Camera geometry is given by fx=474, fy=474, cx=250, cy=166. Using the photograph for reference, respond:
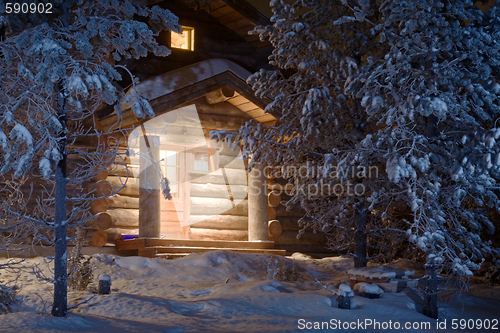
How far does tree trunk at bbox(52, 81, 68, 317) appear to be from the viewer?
18.7ft

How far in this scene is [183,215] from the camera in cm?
1309

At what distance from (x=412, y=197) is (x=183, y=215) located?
24.9 ft

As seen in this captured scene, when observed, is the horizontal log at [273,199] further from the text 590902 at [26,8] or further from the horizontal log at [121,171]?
the text 590902 at [26,8]

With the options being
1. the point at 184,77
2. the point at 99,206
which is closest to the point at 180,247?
the point at 99,206

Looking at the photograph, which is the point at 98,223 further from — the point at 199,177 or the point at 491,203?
the point at 491,203

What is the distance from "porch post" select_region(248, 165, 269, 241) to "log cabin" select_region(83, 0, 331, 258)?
0.09ft

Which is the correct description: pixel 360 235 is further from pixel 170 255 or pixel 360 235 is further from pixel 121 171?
pixel 121 171

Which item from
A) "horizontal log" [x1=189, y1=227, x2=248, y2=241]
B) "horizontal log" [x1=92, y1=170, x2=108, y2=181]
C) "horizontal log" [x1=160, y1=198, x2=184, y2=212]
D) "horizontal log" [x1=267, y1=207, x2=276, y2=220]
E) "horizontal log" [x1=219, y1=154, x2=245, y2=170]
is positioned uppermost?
"horizontal log" [x1=219, y1=154, x2=245, y2=170]

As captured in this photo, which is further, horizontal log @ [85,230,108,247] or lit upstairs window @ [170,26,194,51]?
lit upstairs window @ [170,26,194,51]

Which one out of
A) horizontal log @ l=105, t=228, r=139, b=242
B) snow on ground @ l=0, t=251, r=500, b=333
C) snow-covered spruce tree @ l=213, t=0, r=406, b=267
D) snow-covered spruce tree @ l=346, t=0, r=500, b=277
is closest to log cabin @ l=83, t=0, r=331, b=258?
horizontal log @ l=105, t=228, r=139, b=242

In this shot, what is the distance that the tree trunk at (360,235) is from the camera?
921 centimetres

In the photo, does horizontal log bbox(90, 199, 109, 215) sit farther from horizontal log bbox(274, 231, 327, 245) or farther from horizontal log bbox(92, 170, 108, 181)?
horizontal log bbox(274, 231, 327, 245)

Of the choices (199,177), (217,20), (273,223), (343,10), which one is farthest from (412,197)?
(217,20)

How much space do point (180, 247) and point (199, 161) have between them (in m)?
3.08
